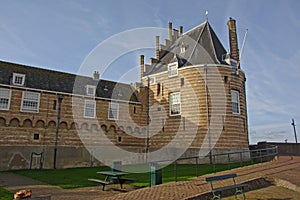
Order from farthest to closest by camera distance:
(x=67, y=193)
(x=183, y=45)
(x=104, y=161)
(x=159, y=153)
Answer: (x=183, y=45) < (x=159, y=153) < (x=104, y=161) < (x=67, y=193)

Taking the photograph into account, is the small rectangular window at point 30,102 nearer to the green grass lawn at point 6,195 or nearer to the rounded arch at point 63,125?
the rounded arch at point 63,125

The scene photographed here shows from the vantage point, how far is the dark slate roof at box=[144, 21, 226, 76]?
2531 cm

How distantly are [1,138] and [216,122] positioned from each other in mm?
18571

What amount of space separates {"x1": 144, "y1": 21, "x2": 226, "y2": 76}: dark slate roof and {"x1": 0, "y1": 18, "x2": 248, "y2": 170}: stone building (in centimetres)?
12

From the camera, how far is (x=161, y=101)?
1087 inches

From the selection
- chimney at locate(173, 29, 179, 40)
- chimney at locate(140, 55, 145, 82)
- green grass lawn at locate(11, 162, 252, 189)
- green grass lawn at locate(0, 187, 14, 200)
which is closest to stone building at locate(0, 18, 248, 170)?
chimney at locate(140, 55, 145, 82)

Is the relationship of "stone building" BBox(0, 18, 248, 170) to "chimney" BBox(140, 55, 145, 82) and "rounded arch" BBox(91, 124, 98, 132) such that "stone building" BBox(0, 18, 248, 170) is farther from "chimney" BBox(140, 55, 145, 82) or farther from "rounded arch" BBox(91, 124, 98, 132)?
"chimney" BBox(140, 55, 145, 82)

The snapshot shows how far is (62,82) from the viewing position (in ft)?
80.7

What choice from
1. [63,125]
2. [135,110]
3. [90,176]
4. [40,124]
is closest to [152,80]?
[135,110]

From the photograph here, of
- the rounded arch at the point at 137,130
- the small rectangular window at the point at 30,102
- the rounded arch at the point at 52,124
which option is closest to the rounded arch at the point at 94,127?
the rounded arch at the point at 52,124

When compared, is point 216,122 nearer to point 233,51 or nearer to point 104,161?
point 233,51

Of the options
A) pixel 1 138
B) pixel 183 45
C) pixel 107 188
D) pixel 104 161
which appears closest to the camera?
pixel 107 188

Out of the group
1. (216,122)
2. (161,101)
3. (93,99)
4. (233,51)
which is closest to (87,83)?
(93,99)

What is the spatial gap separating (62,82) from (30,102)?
165 inches
